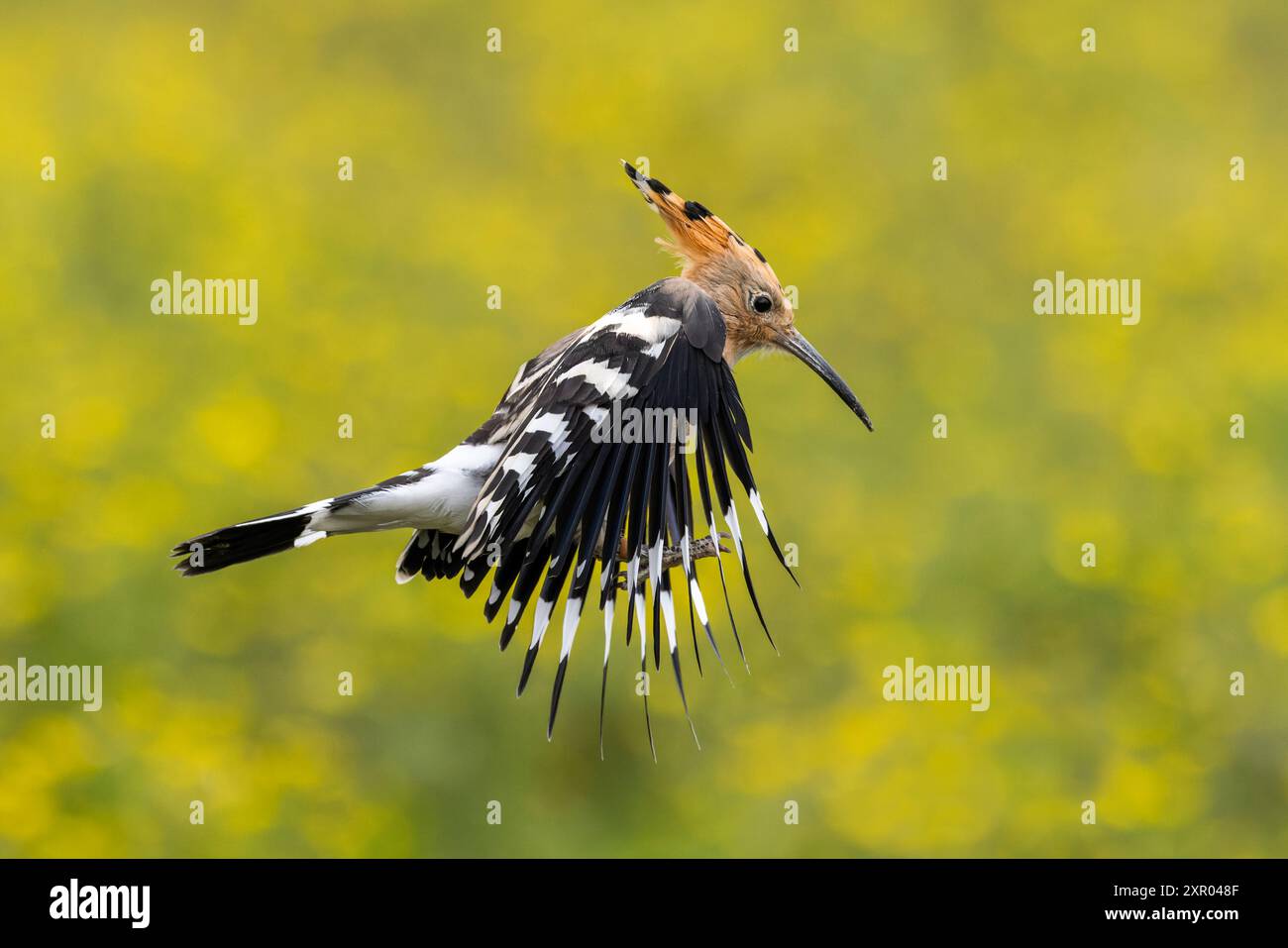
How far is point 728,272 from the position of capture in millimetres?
4223

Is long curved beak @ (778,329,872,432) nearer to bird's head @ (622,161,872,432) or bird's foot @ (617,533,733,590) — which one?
bird's head @ (622,161,872,432)

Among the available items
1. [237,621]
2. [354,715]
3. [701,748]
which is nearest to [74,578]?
[237,621]

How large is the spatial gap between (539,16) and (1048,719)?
4.66 metres

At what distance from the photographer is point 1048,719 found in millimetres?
6098

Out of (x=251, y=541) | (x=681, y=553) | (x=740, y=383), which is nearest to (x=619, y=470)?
(x=681, y=553)

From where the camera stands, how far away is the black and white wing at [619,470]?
3553mm

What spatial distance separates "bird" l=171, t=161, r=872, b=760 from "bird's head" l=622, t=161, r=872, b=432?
333 mm

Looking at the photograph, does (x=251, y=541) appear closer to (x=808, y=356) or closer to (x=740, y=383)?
(x=808, y=356)

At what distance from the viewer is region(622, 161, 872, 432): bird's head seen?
418 cm

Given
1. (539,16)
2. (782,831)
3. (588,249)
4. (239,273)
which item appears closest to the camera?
(782,831)

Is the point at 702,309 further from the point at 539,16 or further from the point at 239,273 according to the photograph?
the point at 539,16

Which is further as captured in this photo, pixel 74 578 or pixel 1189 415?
pixel 1189 415

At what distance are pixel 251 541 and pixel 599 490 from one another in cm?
79

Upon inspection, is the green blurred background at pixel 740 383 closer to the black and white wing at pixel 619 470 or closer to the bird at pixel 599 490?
the bird at pixel 599 490
